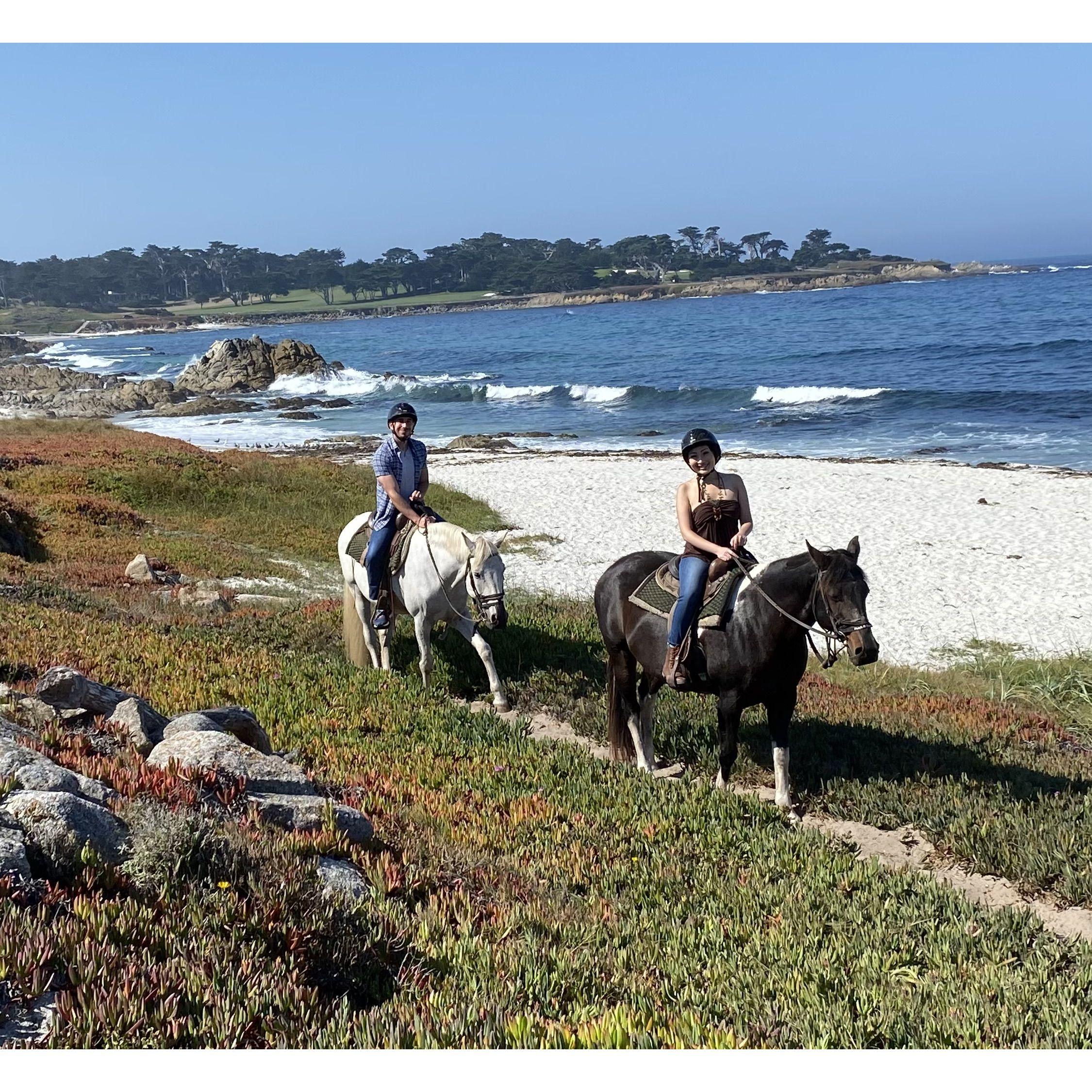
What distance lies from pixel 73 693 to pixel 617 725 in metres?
4.95

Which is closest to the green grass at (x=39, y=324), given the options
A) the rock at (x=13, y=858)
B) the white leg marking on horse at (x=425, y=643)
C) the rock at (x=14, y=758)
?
the white leg marking on horse at (x=425, y=643)

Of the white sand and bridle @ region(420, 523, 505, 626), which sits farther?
the white sand

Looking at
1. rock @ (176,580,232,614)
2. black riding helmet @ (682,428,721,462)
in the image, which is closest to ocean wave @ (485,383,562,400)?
rock @ (176,580,232,614)

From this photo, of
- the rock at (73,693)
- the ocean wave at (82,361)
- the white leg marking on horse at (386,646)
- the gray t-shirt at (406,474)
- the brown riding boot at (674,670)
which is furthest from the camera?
the ocean wave at (82,361)

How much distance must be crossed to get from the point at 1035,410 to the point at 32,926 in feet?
A: 176

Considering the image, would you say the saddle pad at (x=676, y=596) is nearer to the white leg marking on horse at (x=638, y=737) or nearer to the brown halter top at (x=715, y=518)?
the brown halter top at (x=715, y=518)

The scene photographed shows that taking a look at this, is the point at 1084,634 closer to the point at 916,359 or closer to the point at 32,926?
the point at 32,926

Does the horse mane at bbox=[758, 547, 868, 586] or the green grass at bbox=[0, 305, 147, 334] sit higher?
the green grass at bbox=[0, 305, 147, 334]

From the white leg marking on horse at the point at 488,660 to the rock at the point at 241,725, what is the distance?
327cm

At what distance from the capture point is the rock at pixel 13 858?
14.7 feet

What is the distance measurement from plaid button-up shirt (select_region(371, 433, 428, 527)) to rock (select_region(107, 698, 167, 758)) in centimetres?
379

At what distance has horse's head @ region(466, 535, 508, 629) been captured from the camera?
33.9ft

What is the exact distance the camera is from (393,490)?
11125mm

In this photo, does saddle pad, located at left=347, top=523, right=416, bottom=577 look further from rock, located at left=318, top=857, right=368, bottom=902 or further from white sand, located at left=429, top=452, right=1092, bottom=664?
white sand, located at left=429, top=452, right=1092, bottom=664
